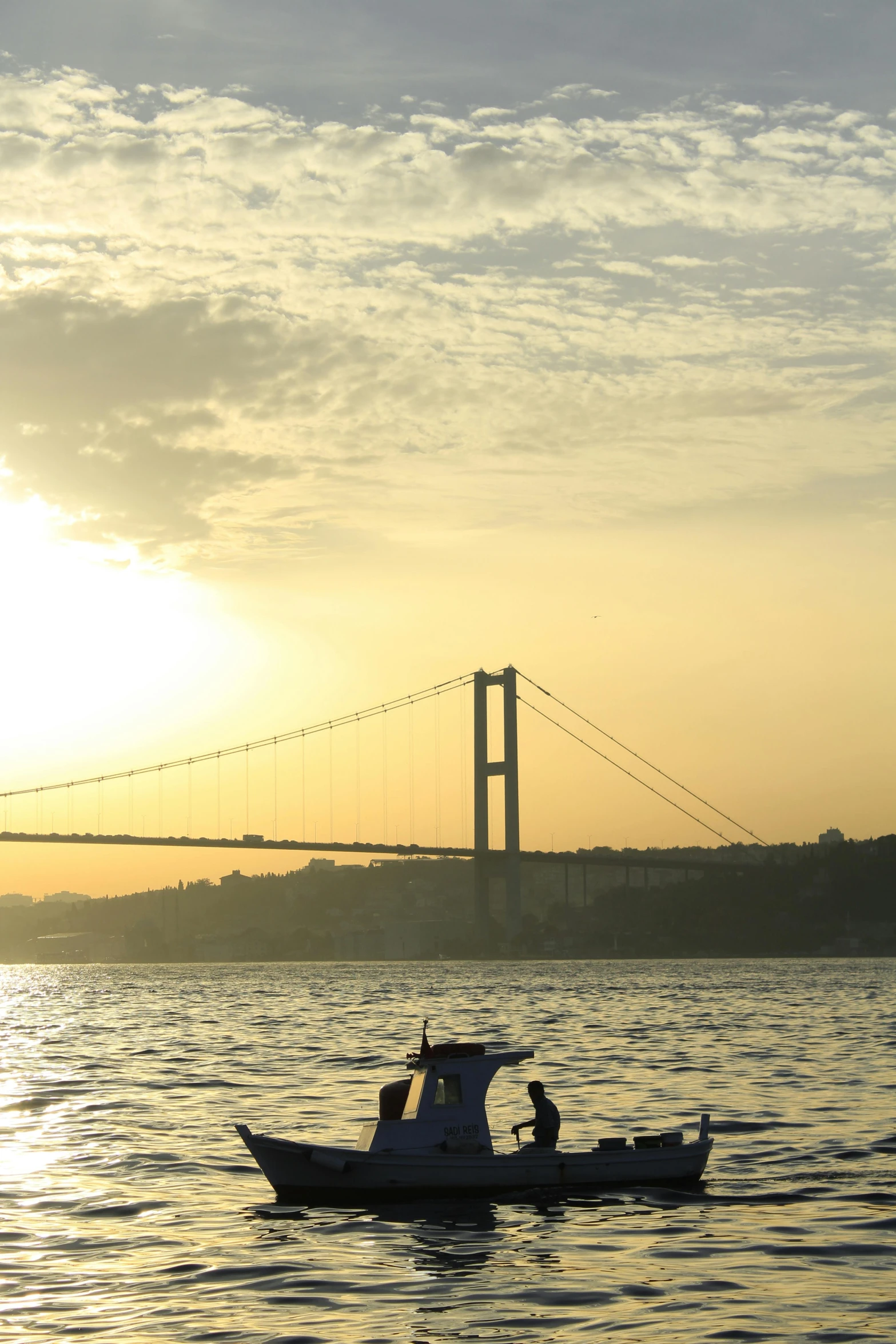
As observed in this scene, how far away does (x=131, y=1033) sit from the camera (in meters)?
56.9

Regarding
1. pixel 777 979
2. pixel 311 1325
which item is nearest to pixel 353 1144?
pixel 311 1325

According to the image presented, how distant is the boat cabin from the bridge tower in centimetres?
9656

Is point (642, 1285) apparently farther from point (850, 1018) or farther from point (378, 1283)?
point (850, 1018)

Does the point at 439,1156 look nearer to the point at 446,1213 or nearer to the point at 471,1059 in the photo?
the point at 446,1213

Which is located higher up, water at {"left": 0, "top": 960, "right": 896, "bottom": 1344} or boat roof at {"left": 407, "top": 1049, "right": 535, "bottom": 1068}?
boat roof at {"left": 407, "top": 1049, "right": 535, "bottom": 1068}

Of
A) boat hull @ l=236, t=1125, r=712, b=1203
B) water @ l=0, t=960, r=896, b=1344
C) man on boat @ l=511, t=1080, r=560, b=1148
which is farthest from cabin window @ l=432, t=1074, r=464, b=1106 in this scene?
water @ l=0, t=960, r=896, b=1344

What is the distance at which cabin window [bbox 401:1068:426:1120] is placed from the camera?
2023cm

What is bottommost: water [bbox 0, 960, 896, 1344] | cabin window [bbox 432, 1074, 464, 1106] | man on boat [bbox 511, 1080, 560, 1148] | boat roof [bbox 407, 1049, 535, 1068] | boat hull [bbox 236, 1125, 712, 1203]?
water [bbox 0, 960, 896, 1344]

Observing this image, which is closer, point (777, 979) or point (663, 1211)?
point (663, 1211)

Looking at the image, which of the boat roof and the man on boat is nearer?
the boat roof

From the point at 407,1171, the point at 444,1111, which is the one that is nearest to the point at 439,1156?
the point at 407,1171

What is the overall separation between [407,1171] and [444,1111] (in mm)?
917

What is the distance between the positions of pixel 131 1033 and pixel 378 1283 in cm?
4314

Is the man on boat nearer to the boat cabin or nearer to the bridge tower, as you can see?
the boat cabin
